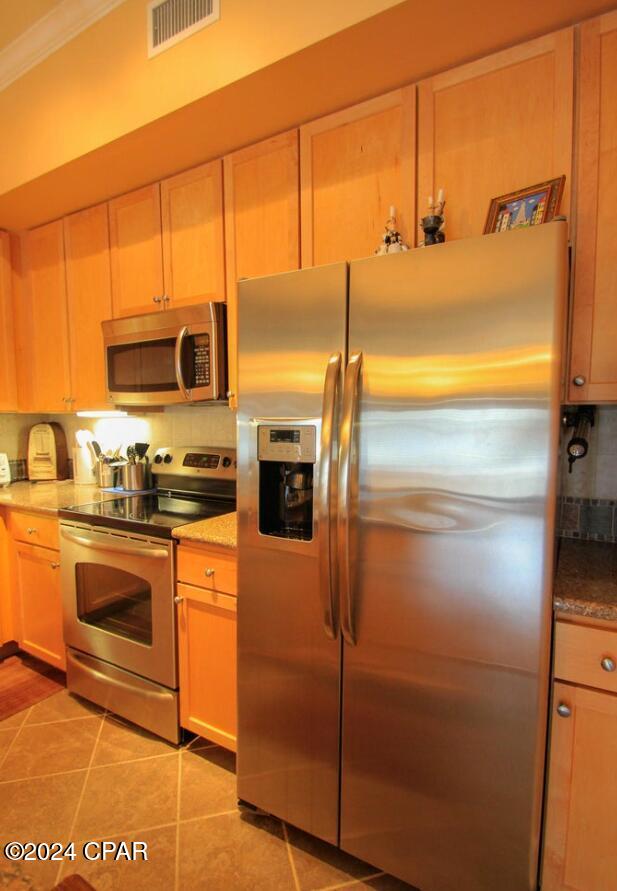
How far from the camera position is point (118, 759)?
1.83 meters

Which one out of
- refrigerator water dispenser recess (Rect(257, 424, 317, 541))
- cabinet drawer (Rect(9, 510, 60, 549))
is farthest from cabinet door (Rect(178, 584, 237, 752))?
cabinet drawer (Rect(9, 510, 60, 549))

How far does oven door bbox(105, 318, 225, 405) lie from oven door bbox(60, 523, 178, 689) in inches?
25.0

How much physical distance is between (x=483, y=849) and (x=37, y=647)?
2248 mm

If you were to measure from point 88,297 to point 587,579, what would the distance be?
8.43 ft

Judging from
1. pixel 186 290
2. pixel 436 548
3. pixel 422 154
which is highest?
pixel 422 154

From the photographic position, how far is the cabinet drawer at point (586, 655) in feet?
3.62

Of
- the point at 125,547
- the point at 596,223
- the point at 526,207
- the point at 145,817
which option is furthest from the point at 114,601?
the point at 596,223

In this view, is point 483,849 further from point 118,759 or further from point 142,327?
point 142,327

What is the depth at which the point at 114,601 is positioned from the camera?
6.65ft

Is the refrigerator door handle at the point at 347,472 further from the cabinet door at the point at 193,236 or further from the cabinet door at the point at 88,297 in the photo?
the cabinet door at the point at 88,297

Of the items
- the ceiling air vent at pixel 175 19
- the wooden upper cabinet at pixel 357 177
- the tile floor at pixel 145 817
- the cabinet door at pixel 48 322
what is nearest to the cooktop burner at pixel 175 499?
the cabinet door at pixel 48 322

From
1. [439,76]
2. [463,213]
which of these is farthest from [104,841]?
[439,76]

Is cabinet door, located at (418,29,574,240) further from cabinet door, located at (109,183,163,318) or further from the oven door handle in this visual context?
the oven door handle

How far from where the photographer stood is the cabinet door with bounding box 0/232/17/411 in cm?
272
